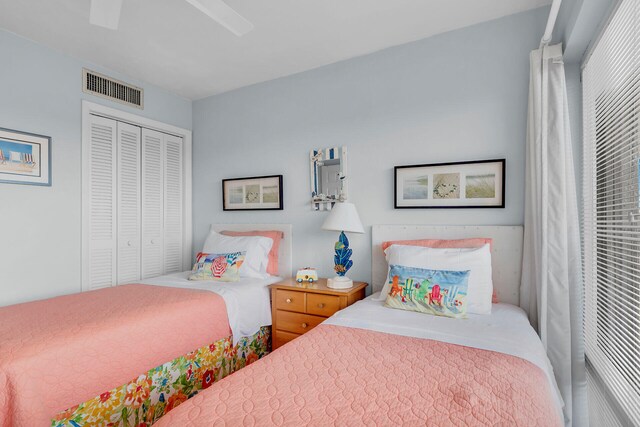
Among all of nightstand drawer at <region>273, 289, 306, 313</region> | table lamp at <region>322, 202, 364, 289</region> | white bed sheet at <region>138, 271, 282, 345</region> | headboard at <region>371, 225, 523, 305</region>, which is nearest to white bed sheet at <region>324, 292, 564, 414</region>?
headboard at <region>371, 225, 523, 305</region>

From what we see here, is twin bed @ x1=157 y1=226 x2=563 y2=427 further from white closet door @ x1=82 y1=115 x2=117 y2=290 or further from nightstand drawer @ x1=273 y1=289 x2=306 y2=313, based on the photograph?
white closet door @ x1=82 y1=115 x2=117 y2=290

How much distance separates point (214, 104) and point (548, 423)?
11.6 ft

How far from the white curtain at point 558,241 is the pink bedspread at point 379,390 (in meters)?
0.75

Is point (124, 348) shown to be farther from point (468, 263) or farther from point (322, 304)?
point (468, 263)

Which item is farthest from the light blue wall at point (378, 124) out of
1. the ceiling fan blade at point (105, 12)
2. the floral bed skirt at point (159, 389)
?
the ceiling fan blade at point (105, 12)

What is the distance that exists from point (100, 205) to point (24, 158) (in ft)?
2.03

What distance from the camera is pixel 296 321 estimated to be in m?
2.58

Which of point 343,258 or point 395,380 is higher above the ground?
point 343,258

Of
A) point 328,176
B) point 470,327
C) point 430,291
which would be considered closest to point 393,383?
point 470,327

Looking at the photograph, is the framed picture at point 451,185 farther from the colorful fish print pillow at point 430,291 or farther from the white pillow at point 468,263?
the colorful fish print pillow at point 430,291

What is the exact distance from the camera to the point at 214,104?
3.62 m

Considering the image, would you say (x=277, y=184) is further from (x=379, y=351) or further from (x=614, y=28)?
(x=614, y=28)

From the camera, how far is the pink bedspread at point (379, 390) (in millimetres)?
1007

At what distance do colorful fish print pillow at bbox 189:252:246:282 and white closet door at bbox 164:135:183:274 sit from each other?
82cm
